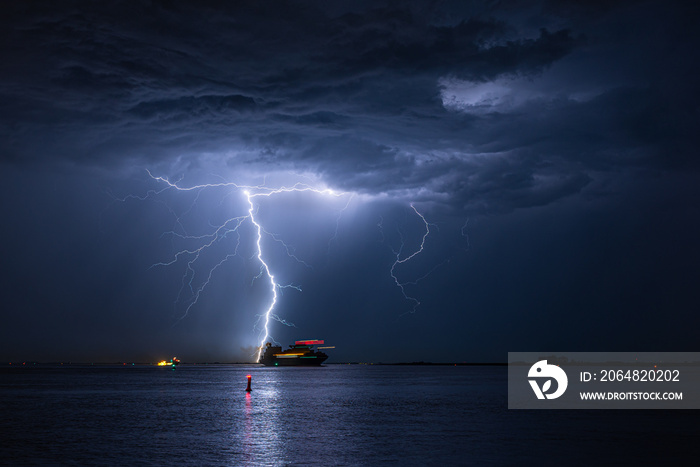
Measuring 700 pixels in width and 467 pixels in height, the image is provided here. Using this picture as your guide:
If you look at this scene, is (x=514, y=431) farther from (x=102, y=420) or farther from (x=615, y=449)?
(x=102, y=420)

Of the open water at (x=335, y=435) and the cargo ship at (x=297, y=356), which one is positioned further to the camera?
the cargo ship at (x=297, y=356)

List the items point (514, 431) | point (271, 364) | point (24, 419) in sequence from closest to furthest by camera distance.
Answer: point (514, 431) < point (24, 419) < point (271, 364)

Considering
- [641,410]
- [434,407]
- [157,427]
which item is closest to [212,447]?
[157,427]

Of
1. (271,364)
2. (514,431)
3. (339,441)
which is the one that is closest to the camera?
(339,441)

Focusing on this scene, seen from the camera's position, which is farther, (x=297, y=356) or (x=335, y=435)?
(x=297, y=356)

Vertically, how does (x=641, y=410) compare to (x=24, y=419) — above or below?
above

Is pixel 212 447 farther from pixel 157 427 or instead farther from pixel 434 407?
pixel 434 407

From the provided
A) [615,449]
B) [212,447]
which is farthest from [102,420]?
[615,449]

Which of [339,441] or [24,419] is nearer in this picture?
[339,441]

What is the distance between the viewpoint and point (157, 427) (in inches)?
1172

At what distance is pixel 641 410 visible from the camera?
41500mm

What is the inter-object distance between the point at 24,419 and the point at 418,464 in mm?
Answer: 24428

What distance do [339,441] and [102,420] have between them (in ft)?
51.6

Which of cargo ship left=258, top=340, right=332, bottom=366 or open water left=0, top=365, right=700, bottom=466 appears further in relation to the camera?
cargo ship left=258, top=340, right=332, bottom=366
